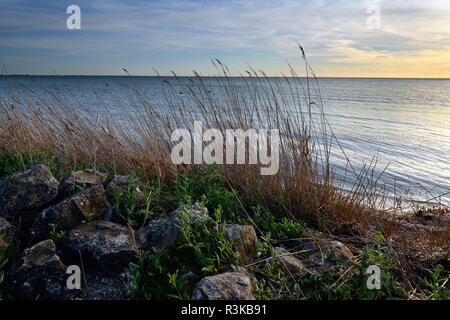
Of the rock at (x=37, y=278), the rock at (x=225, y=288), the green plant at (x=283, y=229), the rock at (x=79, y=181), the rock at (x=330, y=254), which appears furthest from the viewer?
the rock at (x=79, y=181)

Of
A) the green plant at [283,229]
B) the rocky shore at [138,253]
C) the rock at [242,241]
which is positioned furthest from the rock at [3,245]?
the green plant at [283,229]

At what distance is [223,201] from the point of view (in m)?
3.03

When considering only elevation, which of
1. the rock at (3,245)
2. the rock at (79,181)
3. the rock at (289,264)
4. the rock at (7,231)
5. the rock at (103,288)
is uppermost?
the rock at (79,181)

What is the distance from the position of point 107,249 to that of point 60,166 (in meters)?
2.02

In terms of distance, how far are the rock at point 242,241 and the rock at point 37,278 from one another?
113 centimetres

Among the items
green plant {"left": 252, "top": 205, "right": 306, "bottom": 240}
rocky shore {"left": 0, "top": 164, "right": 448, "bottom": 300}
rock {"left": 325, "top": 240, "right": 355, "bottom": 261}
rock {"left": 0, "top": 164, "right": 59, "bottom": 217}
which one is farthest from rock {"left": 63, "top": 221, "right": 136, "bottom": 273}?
rock {"left": 325, "top": 240, "right": 355, "bottom": 261}

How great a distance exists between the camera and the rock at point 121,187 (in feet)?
9.14

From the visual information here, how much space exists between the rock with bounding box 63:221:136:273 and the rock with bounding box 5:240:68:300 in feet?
0.56

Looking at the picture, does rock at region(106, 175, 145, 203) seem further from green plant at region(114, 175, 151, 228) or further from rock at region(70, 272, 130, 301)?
rock at region(70, 272, 130, 301)

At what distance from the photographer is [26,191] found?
2.63 m

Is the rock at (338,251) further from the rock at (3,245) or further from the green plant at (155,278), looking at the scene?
the rock at (3,245)
